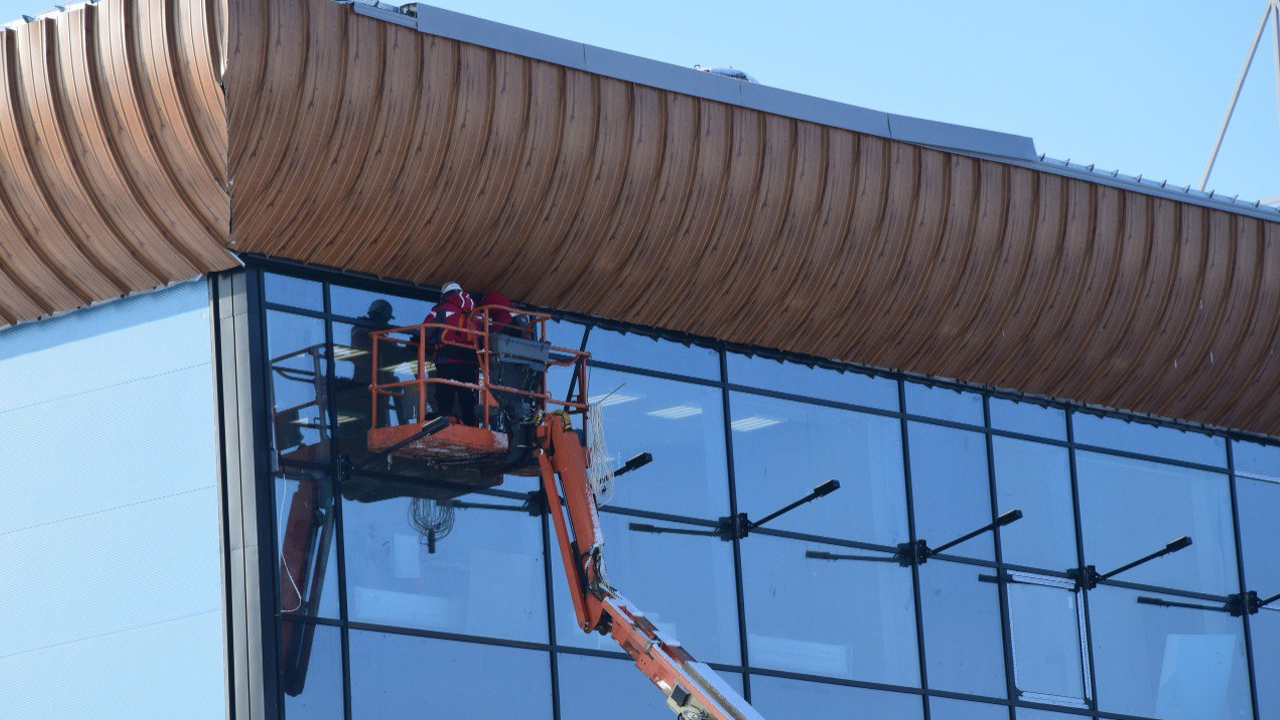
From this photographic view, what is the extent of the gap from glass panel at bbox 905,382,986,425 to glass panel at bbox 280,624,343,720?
912 centimetres

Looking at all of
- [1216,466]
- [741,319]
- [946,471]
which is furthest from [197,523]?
[1216,466]

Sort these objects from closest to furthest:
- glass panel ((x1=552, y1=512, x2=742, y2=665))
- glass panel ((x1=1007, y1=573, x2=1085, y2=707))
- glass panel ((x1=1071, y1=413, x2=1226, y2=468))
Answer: glass panel ((x1=552, y1=512, x2=742, y2=665))
glass panel ((x1=1007, y1=573, x2=1085, y2=707))
glass panel ((x1=1071, y1=413, x2=1226, y2=468))

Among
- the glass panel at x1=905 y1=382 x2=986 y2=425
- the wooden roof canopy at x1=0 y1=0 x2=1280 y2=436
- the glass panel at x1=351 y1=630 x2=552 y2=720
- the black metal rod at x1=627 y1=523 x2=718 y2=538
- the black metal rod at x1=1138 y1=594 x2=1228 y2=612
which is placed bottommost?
the black metal rod at x1=1138 y1=594 x2=1228 y2=612

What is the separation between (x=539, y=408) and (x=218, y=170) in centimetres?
435

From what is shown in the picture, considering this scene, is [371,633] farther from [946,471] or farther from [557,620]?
[946,471]

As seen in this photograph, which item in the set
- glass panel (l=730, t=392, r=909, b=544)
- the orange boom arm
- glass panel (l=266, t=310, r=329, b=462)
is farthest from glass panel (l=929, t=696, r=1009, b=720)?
glass panel (l=266, t=310, r=329, b=462)

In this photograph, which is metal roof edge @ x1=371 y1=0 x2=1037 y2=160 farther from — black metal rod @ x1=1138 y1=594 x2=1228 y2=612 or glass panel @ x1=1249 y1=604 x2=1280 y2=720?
glass panel @ x1=1249 y1=604 x2=1280 y2=720

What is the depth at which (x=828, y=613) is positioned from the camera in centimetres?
2408

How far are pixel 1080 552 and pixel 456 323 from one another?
33.9 ft

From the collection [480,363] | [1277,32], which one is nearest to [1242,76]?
[1277,32]

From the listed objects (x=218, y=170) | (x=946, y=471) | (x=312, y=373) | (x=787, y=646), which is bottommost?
(x=787, y=646)

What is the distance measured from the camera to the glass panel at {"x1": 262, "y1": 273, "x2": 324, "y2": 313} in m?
20.5

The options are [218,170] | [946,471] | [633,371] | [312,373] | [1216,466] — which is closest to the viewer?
[218,170]

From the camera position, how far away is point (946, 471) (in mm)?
25750
